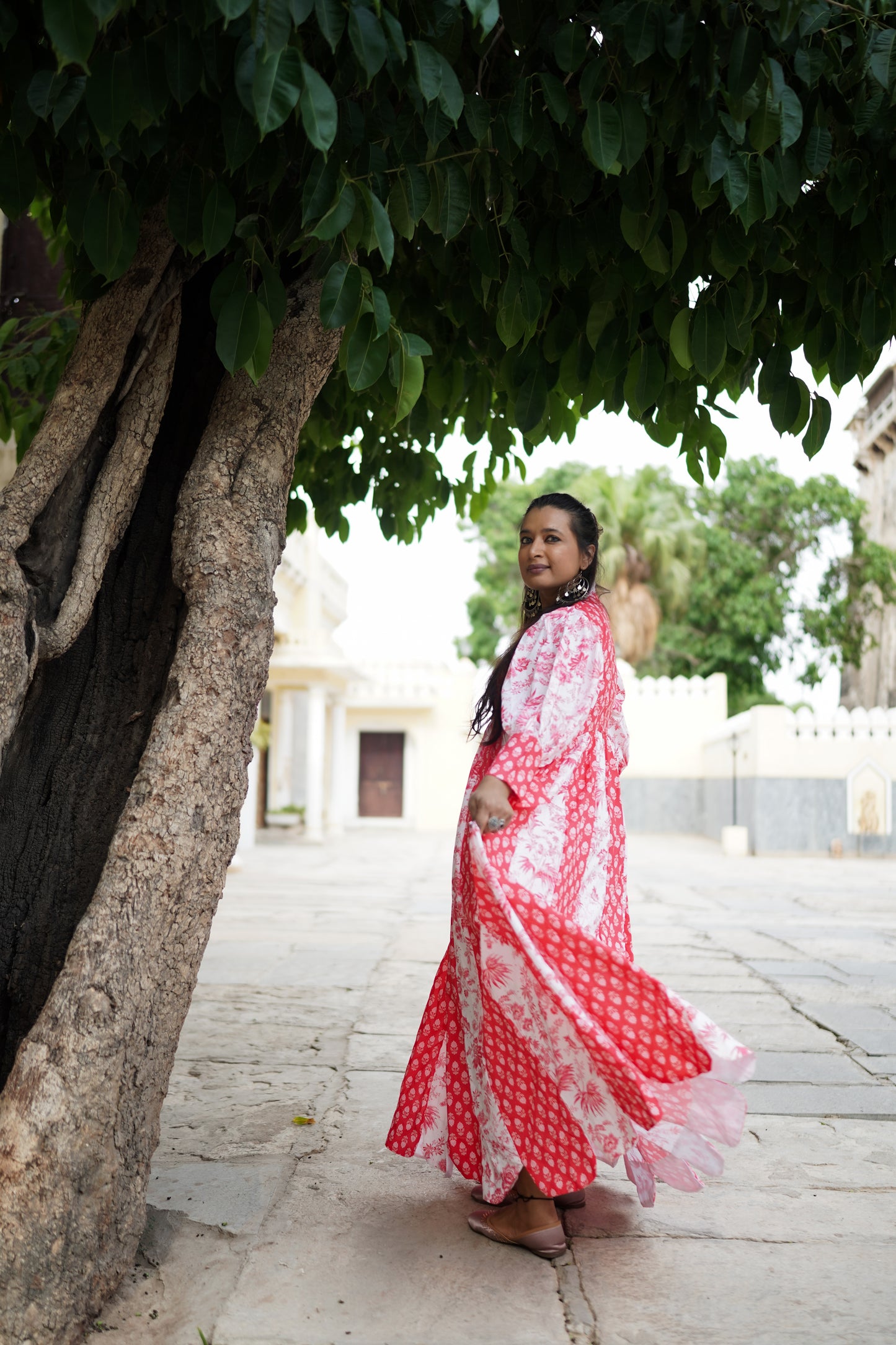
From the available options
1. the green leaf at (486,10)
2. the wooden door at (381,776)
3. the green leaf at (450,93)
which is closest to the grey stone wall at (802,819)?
the wooden door at (381,776)

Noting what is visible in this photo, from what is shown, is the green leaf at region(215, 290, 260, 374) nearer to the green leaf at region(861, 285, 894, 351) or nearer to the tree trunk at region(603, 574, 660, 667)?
the green leaf at region(861, 285, 894, 351)

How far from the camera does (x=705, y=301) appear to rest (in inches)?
104

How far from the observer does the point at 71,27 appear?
1.64m

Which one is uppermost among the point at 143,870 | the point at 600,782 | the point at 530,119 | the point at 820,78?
the point at 820,78

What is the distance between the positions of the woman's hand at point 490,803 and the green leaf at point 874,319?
1.41 metres

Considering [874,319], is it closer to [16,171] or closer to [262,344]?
[262,344]

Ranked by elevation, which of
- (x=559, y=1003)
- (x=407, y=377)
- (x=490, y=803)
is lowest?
(x=559, y=1003)

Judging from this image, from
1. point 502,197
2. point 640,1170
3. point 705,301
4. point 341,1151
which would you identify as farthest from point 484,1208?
point 502,197

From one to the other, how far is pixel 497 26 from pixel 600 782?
1.71m

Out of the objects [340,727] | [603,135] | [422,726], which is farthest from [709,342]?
[422,726]

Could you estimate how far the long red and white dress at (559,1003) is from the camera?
234 centimetres

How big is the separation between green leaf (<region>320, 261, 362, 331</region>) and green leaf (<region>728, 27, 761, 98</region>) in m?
0.75

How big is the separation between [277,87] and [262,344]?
2.02 feet

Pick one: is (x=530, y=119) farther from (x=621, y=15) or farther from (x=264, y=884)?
(x=264, y=884)
